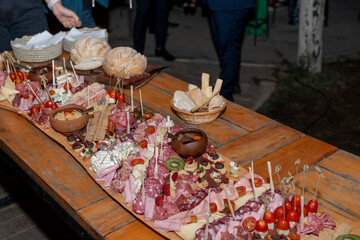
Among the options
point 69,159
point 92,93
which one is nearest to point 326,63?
point 92,93

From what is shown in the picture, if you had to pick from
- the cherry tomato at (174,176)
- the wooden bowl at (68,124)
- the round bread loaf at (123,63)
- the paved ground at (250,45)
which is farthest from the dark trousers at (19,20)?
the cherry tomato at (174,176)

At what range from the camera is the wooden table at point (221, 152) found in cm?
175

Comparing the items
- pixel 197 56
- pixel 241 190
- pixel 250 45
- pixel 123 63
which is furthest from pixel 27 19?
pixel 250 45

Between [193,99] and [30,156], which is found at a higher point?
[193,99]

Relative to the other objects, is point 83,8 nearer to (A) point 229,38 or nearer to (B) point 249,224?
(A) point 229,38

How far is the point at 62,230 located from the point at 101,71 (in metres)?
1.39

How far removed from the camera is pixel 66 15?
3.77 m

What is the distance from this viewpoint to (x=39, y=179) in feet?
6.80

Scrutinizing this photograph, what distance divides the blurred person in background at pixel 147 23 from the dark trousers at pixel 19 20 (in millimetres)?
2247

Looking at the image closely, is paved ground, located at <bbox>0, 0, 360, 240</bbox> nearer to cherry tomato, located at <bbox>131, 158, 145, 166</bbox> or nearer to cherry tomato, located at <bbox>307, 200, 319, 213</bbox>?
cherry tomato, located at <bbox>131, 158, 145, 166</bbox>

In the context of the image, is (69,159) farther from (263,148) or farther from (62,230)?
(62,230)

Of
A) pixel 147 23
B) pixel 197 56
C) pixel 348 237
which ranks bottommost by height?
pixel 197 56

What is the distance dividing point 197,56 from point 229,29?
2537mm

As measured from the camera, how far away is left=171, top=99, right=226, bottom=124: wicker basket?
2.42 m
